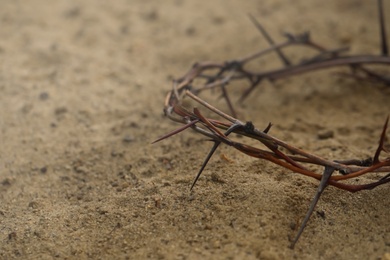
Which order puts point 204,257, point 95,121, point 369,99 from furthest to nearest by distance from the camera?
1. point 369,99
2. point 95,121
3. point 204,257

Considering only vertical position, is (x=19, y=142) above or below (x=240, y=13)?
below

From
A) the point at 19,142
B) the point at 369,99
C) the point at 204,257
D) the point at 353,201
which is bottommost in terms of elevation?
the point at 19,142

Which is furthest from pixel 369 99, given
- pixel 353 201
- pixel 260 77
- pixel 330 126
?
pixel 353 201

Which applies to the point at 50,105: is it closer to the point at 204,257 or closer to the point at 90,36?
the point at 90,36

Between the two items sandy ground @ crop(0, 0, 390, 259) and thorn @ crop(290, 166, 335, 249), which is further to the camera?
sandy ground @ crop(0, 0, 390, 259)

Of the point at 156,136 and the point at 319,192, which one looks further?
the point at 156,136

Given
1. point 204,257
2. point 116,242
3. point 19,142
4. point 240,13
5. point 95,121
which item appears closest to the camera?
point 204,257

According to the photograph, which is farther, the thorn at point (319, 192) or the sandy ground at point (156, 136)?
the sandy ground at point (156, 136)

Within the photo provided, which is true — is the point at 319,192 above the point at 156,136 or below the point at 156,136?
above
